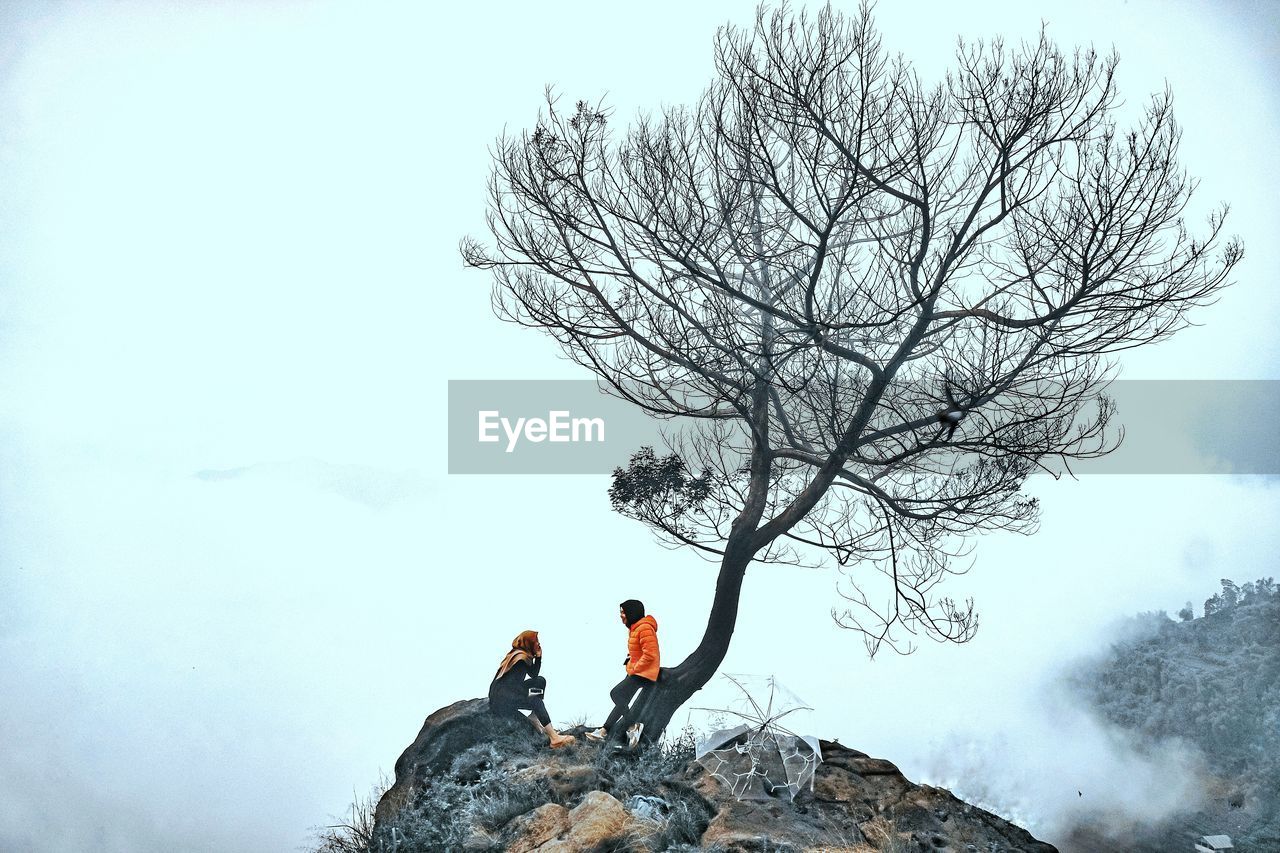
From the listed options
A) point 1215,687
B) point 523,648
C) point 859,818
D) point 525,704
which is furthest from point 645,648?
point 1215,687

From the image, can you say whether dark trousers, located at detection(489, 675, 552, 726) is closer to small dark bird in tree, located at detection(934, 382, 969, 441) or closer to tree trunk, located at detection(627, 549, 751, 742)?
tree trunk, located at detection(627, 549, 751, 742)

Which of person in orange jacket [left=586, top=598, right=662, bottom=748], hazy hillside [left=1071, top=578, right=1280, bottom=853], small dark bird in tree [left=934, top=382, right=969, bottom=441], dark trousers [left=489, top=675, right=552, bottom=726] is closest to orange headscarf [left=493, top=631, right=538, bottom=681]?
dark trousers [left=489, top=675, right=552, bottom=726]

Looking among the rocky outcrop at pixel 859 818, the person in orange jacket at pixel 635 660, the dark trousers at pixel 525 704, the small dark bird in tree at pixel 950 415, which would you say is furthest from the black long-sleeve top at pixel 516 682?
the small dark bird in tree at pixel 950 415

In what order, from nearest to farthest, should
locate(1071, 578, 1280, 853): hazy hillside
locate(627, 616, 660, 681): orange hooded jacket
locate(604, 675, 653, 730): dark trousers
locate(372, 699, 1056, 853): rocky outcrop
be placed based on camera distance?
1. locate(372, 699, 1056, 853): rocky outcrop
2. locate(627, 616, 660, 681): orange hooded jacket
3. locate(604, 675, 653, 730): dark trousers
4. locate(1071, 578, 1280, 853): hazy hillside

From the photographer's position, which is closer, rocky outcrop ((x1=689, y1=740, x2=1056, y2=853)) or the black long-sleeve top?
rocky outcrop ((x1=689, y1=740, x2=1056, y2=853))

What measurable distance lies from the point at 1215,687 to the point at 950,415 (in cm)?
783

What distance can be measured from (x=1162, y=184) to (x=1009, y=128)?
1.45 meters

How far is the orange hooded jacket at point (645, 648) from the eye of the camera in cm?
877

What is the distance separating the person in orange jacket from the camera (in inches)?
346

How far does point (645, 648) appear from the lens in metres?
8.77

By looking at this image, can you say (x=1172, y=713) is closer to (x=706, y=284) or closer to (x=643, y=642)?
(x=643, y=642)

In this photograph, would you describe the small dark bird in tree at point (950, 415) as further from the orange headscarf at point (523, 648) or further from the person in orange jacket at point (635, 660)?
the orange headscarf at point (523, 648)

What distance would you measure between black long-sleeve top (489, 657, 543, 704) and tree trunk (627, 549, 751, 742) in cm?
104

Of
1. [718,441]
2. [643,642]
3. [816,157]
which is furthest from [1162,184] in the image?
[643,642]
